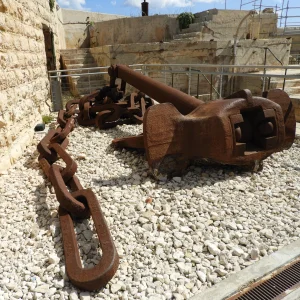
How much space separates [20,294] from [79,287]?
33 cm

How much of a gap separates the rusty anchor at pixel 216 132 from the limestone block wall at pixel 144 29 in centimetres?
1221

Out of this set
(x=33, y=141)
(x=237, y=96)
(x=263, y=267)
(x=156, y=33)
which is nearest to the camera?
(x=263, y=267)

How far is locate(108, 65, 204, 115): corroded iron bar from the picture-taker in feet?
10.3

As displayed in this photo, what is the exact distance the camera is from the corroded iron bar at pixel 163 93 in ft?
10.3

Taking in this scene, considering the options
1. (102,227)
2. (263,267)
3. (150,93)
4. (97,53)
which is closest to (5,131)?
(150,93)

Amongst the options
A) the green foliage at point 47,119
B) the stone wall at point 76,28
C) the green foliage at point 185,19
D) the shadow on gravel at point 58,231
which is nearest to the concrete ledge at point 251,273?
the shadow on gravel at point 58,231

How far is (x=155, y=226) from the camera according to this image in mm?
2156

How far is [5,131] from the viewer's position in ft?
10.9

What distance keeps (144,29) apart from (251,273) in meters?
13.9

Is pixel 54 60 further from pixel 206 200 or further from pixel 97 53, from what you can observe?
pixel 206 200

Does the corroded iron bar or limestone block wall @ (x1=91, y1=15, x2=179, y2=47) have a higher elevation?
limestone block wall @ (x1=91, y1=15, x2=179, y2=47)

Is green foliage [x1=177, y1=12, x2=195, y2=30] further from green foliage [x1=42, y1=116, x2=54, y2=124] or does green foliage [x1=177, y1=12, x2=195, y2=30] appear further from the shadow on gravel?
the shadow on gravel

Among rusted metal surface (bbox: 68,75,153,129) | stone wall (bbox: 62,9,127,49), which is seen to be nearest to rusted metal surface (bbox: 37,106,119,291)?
rusted metal surface (bbox: 68,75,153,129)

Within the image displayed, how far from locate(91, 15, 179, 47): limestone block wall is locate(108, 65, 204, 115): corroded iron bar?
10406 mm
